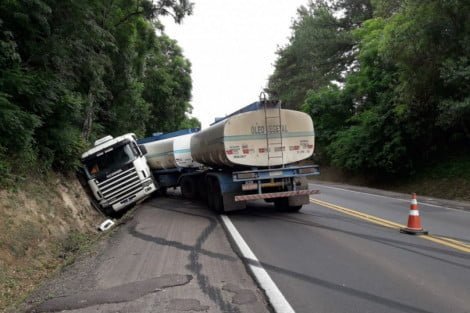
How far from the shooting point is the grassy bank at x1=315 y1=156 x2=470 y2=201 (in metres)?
18.9

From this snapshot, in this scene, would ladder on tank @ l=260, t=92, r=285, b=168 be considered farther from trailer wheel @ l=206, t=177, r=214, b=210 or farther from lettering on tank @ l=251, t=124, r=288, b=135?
trailer wheel @ l=206, t=177, r=214, b=210

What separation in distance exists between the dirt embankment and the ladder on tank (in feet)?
17.2

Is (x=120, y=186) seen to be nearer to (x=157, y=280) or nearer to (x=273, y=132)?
(x=273, y=132)

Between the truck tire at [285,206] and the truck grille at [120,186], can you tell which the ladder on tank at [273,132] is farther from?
the truck grille at [120,186]

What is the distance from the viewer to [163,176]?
21531 mm

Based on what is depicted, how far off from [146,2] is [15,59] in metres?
11.8

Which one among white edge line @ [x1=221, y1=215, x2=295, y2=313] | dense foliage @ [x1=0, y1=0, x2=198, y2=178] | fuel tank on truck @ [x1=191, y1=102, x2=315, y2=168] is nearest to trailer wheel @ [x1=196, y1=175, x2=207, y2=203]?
fuel tank on truck @ [x1=191, y1=102, x2=315, y2=168]

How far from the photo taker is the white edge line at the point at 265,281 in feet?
16.9

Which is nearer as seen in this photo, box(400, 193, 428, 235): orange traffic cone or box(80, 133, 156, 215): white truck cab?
box(400, 193, 428, 235): orange traffic cone

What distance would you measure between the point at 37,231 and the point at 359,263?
22.5 ft

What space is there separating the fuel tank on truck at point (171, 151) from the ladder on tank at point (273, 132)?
6448 mm

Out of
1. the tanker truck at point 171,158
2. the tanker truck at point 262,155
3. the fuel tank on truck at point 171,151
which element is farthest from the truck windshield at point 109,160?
the tanker truck at point 262,155

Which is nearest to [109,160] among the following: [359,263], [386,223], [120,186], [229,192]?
[120,186]

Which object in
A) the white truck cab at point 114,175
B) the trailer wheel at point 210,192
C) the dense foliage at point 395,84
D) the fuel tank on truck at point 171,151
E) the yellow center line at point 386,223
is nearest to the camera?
the yellow center line at point 386,223
